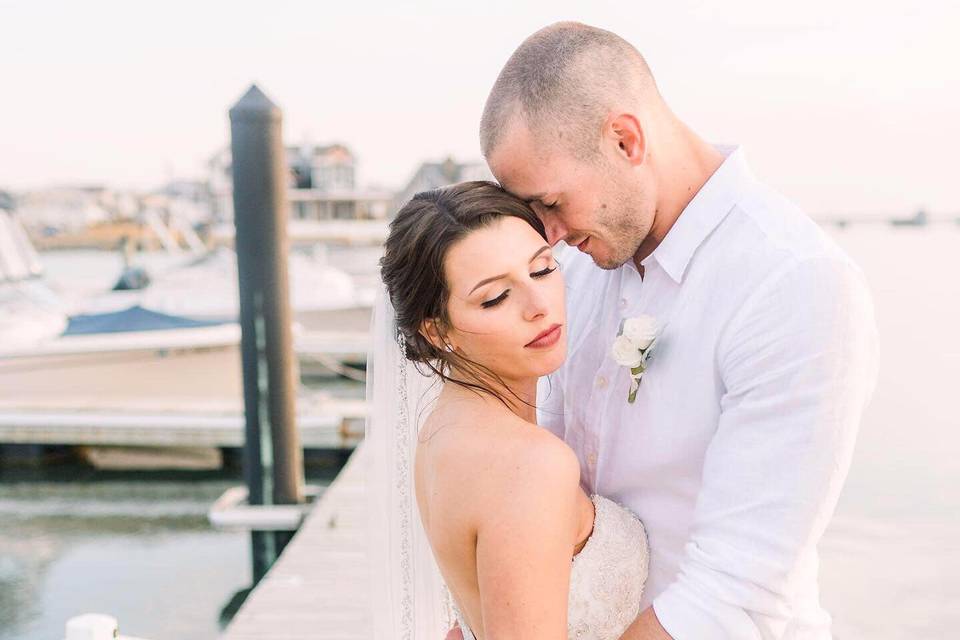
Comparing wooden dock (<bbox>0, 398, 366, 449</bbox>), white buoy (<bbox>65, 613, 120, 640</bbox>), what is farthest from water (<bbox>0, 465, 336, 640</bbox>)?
white buoy (<bbox>65, 613, 120, 640</bbox>)

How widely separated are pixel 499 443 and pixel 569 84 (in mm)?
789

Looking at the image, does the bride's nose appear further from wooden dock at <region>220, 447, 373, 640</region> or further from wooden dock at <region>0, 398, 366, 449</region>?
wooden dock at <region>0, 398, 366, 449</region>

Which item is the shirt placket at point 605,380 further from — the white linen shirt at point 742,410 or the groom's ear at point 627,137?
the groom's ear at point 627,137

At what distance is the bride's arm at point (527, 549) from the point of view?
5.28 feet

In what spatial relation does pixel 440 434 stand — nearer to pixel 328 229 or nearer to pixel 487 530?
pixel 487 530

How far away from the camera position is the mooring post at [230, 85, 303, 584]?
5793mm

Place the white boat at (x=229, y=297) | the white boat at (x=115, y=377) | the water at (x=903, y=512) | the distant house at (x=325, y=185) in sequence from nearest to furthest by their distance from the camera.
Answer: the water at (x=903, y=512), the white boat at (x=115, y=377), the white boat at (x=229, y=297), the distant house at (x=325, y=185)

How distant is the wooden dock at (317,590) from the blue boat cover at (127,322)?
8.19m

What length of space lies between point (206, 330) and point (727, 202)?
12697 mm

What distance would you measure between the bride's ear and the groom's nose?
33cm

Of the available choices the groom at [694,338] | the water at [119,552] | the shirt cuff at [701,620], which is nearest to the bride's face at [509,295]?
the groom at [694,338]

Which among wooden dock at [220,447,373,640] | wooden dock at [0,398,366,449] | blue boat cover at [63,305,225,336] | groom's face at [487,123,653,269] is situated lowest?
blue boat cover at [63,305,225,336]

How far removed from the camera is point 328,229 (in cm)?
5669

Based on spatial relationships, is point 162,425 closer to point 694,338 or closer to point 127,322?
point 127,322
